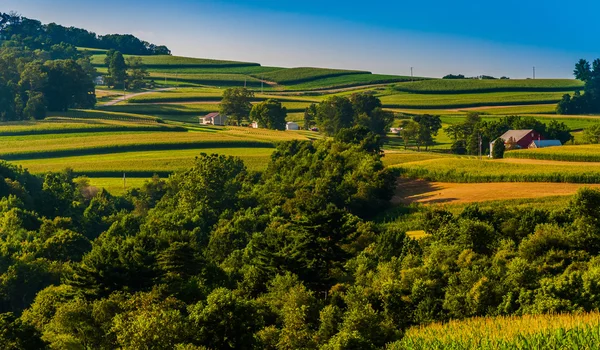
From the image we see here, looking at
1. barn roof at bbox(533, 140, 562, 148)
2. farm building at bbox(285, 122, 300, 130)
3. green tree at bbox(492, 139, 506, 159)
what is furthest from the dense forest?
farm building at bbox(285, 122, 300, 130)

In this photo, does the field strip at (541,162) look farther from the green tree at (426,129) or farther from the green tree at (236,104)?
the green tree at (236,104)

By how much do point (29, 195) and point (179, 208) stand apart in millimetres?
18896

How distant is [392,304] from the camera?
4938cm

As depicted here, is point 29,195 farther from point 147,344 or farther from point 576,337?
point 576,337

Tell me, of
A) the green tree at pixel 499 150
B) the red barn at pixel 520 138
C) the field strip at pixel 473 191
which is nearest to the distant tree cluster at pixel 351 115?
the red barn at pixel 520 138

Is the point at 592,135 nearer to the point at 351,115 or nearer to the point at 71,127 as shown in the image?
the point at 351,115

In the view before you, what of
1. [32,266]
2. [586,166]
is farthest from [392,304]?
[586,166]

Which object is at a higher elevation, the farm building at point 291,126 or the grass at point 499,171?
the farm building at point 291,126

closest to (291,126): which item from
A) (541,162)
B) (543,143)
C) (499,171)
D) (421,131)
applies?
(421,131)

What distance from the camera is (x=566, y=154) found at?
112438 millimetres

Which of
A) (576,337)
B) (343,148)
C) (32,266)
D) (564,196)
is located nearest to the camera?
(576,337)

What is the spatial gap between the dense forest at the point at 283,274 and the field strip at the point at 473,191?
6.19m

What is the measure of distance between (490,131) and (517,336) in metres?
127

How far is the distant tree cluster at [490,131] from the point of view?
14838cm
